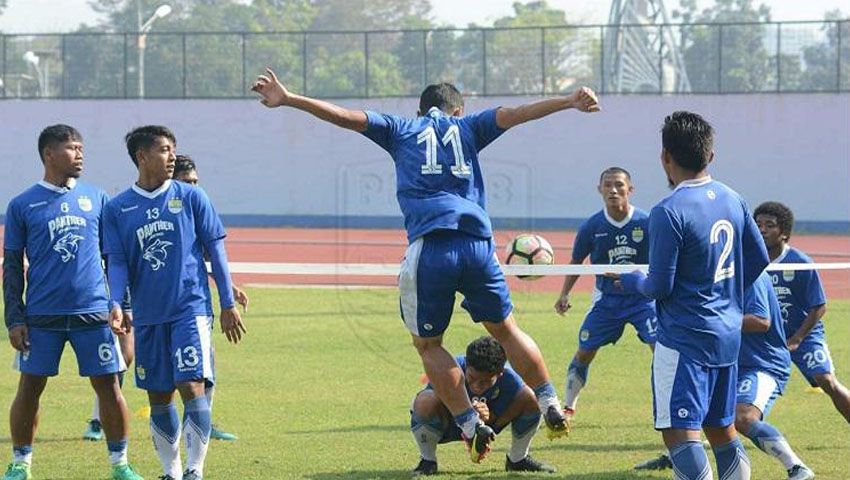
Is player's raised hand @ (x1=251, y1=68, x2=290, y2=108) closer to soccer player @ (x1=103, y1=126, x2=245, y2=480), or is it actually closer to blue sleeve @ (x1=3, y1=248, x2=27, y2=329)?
soccer player @ (x1=103, y1=126, x2=245, y2=480)

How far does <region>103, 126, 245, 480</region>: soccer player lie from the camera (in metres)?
8.42

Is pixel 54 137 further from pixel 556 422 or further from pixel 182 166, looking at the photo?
pixel 556 422

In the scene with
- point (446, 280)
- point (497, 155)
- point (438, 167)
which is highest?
point (497, 155)

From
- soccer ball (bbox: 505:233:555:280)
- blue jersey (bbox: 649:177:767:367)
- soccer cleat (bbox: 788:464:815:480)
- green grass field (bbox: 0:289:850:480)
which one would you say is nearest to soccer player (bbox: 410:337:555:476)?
green grass field (bbox: 0:289:850:480)

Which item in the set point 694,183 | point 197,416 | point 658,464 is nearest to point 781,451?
point 658,464

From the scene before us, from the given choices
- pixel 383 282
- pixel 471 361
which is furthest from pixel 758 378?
pixel 383 282

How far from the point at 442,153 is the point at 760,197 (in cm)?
3489

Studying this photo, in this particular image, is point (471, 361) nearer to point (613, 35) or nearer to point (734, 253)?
point (734, 253)

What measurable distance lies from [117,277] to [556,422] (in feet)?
9.38

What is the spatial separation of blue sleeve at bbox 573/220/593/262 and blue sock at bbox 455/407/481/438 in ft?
12.9

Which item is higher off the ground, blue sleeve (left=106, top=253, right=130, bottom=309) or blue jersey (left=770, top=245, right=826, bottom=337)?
blue sleeve (left=106, top=253, right=130, bottom=309)

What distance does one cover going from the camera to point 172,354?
8.43m

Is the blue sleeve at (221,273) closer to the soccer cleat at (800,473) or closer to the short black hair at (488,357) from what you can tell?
the short black hair at (488,357)

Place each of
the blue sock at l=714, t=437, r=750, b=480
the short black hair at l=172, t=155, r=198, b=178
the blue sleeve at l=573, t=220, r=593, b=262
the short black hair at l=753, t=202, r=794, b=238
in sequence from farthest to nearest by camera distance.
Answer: the blue sleeve at l=573, t=220, r=593, b=262
the short black hair at l=172, t=155, r=198, b=178
the short black hair at l=753, t=202, r=794, b=238
the blue sock at l=714, t=437, r=750, b=480
